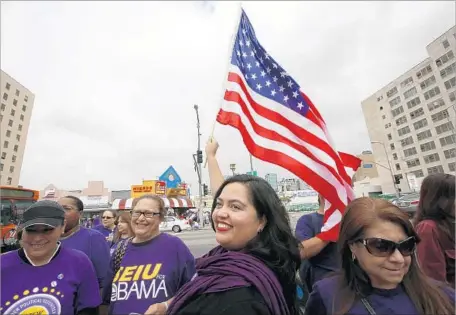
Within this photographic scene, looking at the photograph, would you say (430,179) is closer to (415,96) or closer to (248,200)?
(248,200)

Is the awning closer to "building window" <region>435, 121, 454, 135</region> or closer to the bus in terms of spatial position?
the bus

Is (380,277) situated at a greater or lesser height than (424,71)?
lesser

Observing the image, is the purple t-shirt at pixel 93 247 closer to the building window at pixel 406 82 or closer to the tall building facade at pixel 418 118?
the tall building facade at pixel 418 118

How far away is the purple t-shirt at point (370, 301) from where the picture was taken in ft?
4.66

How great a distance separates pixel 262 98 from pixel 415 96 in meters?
73.2

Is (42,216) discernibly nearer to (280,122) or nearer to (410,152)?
(280,122)

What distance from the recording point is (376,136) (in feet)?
248

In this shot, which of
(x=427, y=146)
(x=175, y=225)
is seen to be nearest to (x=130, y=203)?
(x=175, y=225)

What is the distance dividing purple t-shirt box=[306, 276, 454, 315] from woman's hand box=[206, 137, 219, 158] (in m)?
1.69

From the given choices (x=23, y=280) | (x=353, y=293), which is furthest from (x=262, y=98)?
(x=23, y=280)

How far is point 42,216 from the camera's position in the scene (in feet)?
7.62

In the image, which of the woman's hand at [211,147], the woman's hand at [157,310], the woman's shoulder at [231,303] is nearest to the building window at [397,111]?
the woman's hand at [211,147]

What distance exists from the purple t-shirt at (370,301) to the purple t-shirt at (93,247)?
2720mm

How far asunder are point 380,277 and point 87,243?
3.21 metres
